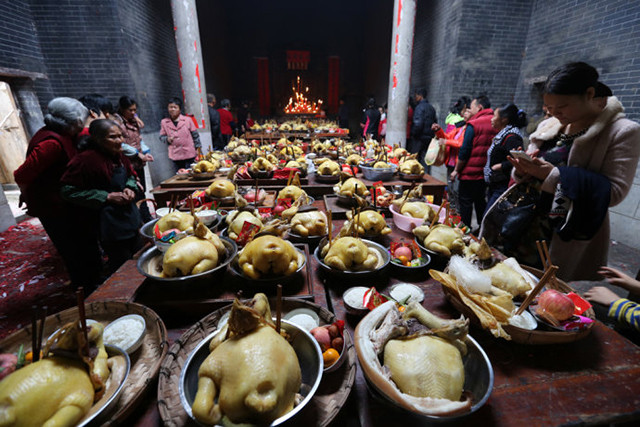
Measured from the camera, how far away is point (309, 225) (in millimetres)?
2340

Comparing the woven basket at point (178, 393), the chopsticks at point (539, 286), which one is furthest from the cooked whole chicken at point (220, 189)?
the chopsticks at point (539, 286)

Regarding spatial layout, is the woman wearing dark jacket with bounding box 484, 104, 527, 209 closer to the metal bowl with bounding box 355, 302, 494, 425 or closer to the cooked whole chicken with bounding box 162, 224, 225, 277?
the metal bowl with bounding box 355, 302, 494, 425

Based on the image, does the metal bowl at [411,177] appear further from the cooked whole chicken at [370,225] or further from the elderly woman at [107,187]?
the elderly woman at [107,187]

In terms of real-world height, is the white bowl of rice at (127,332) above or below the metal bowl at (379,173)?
below

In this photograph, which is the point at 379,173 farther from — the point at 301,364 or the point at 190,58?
the point at 190,58

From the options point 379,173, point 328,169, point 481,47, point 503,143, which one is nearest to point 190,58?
point 328,169

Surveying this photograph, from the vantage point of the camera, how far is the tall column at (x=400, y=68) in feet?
27.1

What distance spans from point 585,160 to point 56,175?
4805mm

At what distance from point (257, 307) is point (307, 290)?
59 centimetres

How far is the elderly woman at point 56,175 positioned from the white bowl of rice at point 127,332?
2405 mm

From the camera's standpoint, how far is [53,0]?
22.6ft

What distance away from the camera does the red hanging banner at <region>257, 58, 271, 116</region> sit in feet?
61.4

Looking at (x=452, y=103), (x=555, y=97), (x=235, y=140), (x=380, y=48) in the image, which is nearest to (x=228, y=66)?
(x=380, y=48)

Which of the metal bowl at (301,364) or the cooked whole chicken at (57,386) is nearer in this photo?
the cooked whole chicken at (57,386)
